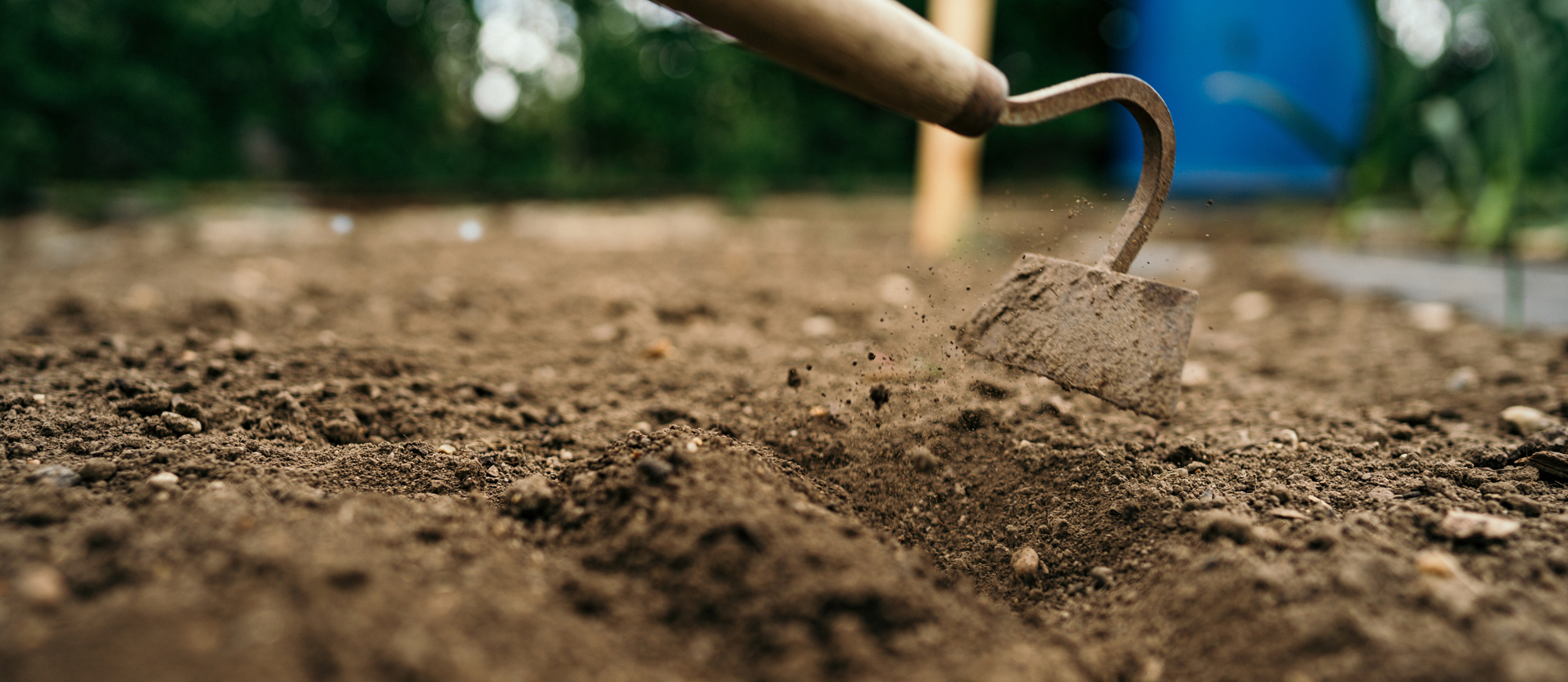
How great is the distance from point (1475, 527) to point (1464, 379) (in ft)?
2.91

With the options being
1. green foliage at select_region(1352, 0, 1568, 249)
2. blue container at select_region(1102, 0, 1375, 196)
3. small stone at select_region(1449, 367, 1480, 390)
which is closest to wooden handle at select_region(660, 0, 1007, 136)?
small stone at select_region(1449, 367, 1480, 390)

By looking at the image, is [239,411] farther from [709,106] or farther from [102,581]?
[709,106]

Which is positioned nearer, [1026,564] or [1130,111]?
[1026,564]

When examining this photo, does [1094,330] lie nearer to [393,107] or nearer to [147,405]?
[147,405]

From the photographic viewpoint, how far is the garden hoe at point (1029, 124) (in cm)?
99

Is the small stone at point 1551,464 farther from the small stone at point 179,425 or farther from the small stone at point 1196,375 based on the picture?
the small stone at point 179,425

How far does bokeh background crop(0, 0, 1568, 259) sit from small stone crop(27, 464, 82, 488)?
115 inches

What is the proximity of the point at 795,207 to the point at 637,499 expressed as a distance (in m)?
4.65

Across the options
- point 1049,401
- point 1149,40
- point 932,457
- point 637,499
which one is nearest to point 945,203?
point 1049,401

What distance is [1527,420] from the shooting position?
1.30 m

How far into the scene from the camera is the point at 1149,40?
19.6 ft

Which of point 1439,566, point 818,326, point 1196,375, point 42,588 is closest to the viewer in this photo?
point 42,588

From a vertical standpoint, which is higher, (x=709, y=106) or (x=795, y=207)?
(x=709, y=106)

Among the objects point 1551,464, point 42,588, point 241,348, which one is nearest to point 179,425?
point 241,348
